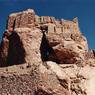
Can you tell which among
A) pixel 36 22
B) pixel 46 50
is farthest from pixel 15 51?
pixel 36 22

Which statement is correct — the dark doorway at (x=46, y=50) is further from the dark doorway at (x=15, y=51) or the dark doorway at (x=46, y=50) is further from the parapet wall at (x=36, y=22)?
the dark doorway at (x=15, y=51)

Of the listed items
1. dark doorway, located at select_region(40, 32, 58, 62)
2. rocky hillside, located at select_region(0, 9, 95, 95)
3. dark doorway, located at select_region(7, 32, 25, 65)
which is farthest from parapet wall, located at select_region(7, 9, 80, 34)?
dark doorway, located at select_region(7, 32, 25, 65)

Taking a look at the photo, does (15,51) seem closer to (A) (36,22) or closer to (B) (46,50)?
(B) (46,50)

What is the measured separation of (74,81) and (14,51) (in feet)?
25.3

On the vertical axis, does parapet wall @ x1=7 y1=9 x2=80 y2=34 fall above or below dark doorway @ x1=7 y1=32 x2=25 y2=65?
above

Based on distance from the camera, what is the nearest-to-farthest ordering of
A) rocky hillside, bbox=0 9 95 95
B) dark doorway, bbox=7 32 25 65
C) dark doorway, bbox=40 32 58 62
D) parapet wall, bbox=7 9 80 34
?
1. rocky hillside, bbox=0 9 95 95
2. dark doorway, bbox=7 32 25 65
3. dark doorway, bbox=40 32 58 62
4. parapet wall, bbox=7 9 80 34

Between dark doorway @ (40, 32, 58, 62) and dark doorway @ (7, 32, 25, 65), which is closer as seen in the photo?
dark doorway @ (7, 32, 25, 65)

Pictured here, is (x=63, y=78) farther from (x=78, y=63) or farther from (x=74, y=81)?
(x=78, y=63)

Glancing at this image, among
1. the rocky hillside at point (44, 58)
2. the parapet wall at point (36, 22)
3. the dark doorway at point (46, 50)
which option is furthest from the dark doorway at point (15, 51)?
the dark doorway at point (46, 50)

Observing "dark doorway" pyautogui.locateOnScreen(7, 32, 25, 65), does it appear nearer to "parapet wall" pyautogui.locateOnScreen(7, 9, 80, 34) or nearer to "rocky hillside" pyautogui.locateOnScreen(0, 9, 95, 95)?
"rocky hillside" pyautogui.locateOnScreen(0, 9, 95, 95)

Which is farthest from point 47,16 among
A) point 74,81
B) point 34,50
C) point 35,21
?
point 74,81

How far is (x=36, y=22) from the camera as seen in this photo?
147 feet

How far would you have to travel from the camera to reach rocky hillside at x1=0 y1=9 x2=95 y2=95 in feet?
123

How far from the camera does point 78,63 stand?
41.1 meters
